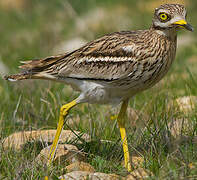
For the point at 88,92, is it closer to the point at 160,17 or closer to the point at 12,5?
the point at 160,17

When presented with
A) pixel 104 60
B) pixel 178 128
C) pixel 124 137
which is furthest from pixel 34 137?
pixel 178 128

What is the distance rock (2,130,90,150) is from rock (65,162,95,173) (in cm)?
43

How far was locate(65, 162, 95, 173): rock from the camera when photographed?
12.3ft

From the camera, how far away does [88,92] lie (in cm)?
407

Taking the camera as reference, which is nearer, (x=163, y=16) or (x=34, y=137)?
(x=163, y=16)

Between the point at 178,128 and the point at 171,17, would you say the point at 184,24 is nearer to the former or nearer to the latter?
the point at 171,17

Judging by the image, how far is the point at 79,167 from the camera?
12.4ft

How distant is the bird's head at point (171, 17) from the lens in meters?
3.88

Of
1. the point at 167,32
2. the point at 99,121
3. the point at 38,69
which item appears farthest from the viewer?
the point at 99,121

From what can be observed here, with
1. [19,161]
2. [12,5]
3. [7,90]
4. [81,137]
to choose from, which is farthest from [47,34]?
[19,161]

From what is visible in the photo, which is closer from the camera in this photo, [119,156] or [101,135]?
[119,156]

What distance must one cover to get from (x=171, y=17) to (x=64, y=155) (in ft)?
5.02

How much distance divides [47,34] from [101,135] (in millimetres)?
5984

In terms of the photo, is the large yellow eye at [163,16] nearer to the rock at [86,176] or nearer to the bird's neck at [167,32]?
the bird's neck at [167,32]
